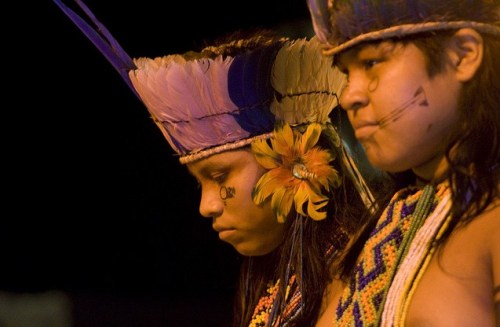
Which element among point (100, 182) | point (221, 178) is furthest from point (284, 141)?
point (100, 182)

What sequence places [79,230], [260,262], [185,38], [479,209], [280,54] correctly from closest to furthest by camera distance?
1. [479,209]
2. [280,54]
3. [260,262]
4. [185,38]
5. [79,230]

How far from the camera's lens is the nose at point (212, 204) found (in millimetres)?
1965

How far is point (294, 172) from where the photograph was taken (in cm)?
192

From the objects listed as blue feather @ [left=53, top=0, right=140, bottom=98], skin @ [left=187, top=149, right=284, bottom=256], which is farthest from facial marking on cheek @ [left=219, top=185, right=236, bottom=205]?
blue feather @ [left=53, top=0, right=140, bottom=98]

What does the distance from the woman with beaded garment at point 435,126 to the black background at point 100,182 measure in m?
1.48

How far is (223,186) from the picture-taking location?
1.97 metres

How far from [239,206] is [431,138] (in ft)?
2.09

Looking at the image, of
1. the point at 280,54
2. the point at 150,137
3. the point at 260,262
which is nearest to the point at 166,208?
the point at 150,137

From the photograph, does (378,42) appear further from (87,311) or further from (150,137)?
(87,311)

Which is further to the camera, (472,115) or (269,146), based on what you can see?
(269,146)

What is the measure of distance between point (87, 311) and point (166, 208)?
1.59 ft

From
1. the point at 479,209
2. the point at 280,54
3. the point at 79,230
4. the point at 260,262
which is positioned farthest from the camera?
the point at 79,230

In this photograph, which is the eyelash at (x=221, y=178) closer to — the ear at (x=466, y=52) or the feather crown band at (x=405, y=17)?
the feather crown band at (x=405, y=17)

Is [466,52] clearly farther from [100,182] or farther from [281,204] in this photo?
[100,182]
